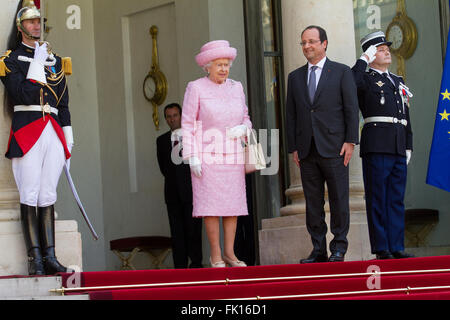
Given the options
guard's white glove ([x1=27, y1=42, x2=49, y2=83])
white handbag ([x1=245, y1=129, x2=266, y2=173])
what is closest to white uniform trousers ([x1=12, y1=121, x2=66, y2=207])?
guard's white glove ([x1=27, y1=42, x2=49, y2=83])

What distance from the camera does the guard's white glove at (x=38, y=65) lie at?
8203 millimetres

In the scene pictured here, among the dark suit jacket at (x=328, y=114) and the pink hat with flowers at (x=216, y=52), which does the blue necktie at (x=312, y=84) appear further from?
the pink hat with flowers at (x=216, y=52)

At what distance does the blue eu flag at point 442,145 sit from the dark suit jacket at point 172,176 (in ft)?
8.50

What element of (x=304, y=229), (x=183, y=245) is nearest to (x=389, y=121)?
(x=304, y=229)

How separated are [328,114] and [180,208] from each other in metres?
3.15

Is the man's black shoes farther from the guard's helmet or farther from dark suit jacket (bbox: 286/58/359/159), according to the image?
the guard's helmet

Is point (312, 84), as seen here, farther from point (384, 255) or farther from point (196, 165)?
point (384, 255)

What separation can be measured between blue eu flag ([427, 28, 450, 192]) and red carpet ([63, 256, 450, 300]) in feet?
7.29

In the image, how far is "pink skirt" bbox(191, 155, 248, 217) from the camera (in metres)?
8.88

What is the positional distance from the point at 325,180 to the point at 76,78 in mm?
5171

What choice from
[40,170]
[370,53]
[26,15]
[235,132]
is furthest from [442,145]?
[26,15]

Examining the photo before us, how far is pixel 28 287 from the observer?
7301 millimetres

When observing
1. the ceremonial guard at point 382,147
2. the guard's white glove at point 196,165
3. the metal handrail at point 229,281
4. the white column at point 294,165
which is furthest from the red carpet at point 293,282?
the white column at point 294,165
